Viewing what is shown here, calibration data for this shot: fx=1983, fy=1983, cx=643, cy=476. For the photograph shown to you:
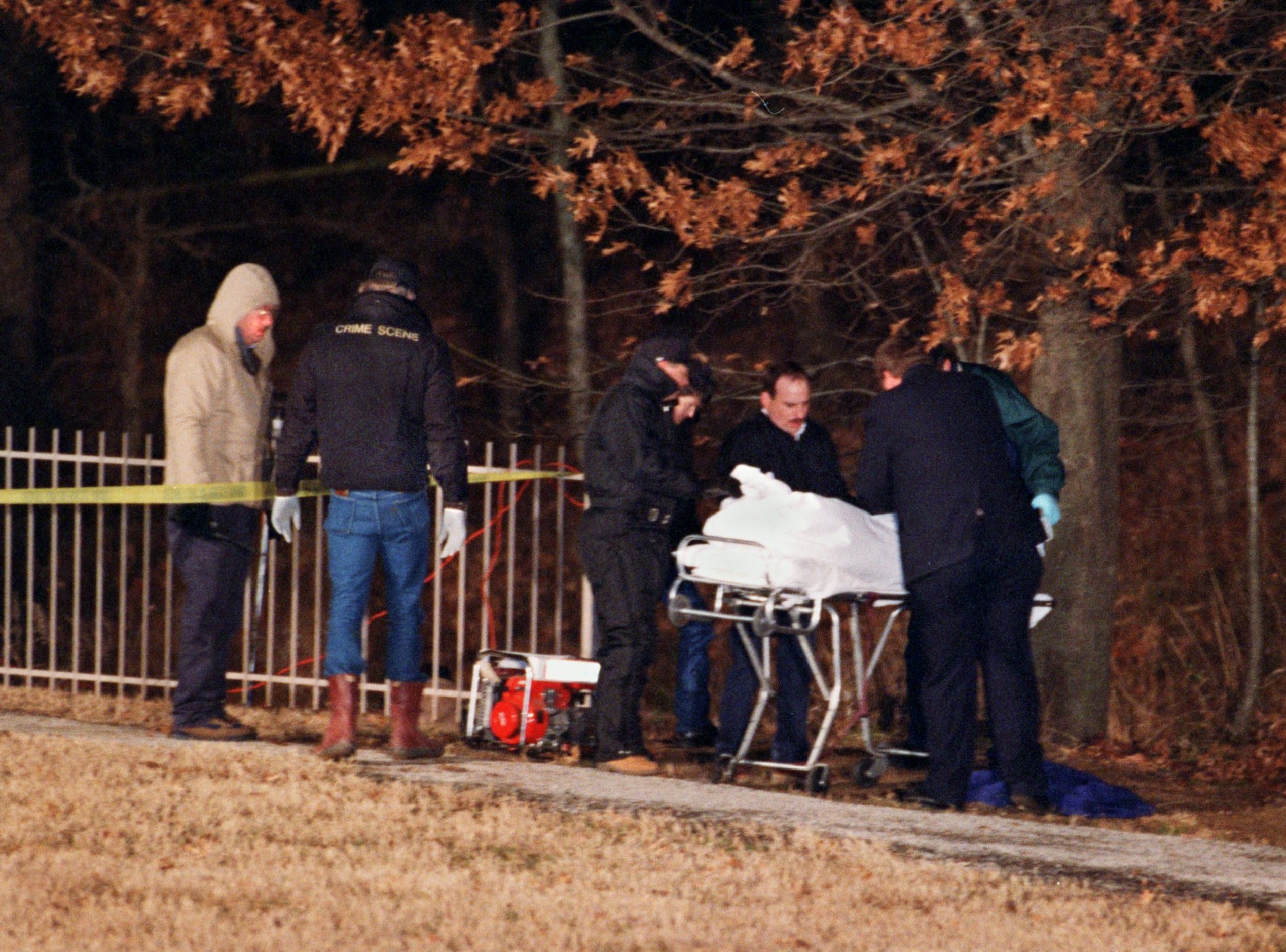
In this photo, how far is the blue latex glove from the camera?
7.70m

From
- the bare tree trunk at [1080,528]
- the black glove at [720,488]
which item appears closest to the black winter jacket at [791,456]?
the black glove at [720,488]

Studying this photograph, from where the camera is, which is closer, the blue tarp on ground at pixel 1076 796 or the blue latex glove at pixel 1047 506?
the blue tarp on ground at pixel 1076 796

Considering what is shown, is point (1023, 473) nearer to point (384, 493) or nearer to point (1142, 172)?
point (384, 493)

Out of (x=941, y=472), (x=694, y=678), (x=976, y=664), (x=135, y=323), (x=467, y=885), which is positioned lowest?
(x=467, y=885)

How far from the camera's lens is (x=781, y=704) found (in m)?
8.06

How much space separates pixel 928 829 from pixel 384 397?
2.58m

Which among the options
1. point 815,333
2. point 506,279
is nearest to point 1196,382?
point 815,333

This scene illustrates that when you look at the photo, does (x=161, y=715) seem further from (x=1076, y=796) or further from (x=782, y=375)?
(x=1076, y=796)

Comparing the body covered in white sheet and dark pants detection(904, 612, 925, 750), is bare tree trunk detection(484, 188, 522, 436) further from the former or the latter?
the body covered in white sheet

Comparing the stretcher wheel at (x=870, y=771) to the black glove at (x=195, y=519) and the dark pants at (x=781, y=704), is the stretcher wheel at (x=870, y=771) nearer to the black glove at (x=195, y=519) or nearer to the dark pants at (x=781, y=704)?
the dark pants at (x=781, y=704)

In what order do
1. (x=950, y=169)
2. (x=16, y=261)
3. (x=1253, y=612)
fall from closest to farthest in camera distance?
1. (x=950, y=169)
2. (x=1253, y=612)
3. (x=16, y=261)

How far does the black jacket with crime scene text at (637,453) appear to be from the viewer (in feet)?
25.4

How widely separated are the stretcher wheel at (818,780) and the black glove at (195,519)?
8.39ft

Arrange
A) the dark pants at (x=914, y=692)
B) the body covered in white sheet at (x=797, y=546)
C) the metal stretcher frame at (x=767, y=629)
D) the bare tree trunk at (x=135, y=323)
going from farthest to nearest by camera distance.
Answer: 1. the bare tree trunk at (x=135, y=323)
2. the dark pants at (x=914, y=692)
3. the metal stretcher frame at (x=767, y=629)
4. the body covered in white sheet at (x=797, y=546)
